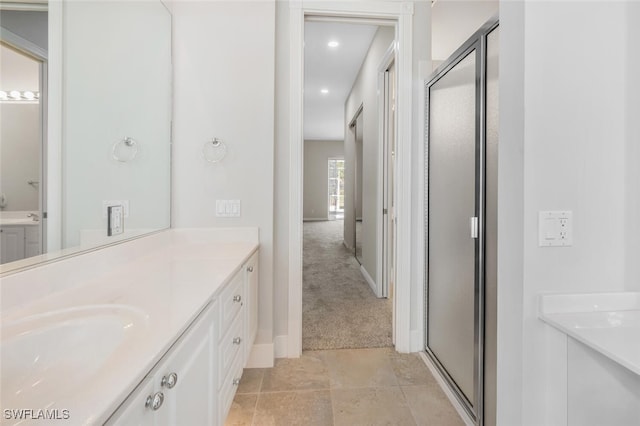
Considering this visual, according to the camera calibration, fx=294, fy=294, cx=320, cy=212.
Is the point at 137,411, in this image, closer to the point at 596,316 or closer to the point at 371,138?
the point at 596,316

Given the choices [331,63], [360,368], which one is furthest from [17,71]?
[331,63]

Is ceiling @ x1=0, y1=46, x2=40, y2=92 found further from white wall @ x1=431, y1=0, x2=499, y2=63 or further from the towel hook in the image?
white wall @ x1=431, y1=0, x2=499, y2=63

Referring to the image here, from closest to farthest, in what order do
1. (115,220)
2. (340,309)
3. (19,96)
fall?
(19,96) < (115,220) < (340,309)

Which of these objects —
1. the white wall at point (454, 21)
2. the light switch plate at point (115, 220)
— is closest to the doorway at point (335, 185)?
the white wall at point (454, 21)

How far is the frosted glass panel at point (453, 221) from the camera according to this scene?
1505 millimetres

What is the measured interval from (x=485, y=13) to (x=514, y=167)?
1080 mm

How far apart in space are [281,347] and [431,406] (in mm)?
1006

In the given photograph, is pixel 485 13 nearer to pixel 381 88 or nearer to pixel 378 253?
pixel 381 88

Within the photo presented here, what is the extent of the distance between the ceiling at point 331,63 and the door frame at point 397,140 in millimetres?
1051

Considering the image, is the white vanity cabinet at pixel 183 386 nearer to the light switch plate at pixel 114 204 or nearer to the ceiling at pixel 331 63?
the light switch plate at pixel 114 204

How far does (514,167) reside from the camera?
95cm

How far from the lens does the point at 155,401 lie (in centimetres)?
62

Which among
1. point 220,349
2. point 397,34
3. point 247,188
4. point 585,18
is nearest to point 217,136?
point 247,188

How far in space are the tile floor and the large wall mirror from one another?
114cm
